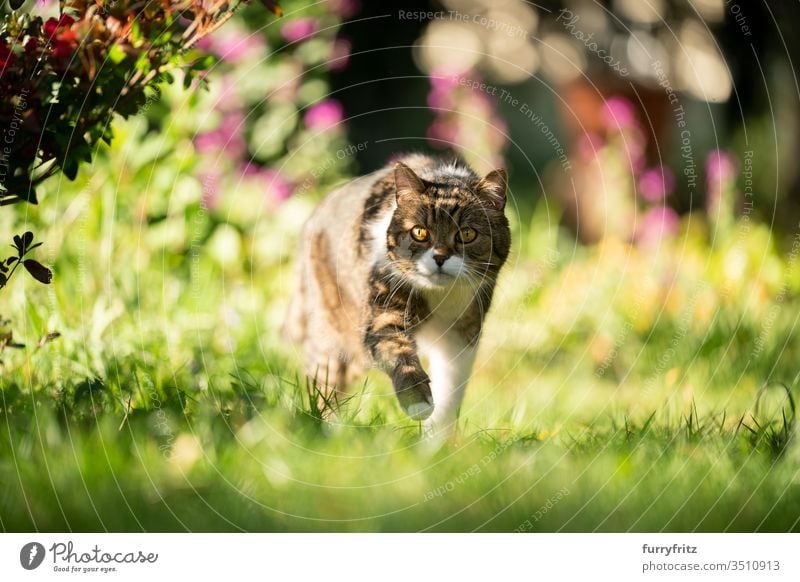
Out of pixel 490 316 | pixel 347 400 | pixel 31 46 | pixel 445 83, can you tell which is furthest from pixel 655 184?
pixel 31 46

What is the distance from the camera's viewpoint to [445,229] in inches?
138

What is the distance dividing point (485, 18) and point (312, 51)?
5.26 feet

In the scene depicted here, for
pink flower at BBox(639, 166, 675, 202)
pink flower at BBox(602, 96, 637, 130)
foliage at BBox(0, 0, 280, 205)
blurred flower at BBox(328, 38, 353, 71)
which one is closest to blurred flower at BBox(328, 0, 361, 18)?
blurred flower at BBox(328, 38, 353, 71)

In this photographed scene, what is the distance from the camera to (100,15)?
9.12ft

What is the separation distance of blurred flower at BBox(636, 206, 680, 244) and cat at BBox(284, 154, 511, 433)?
2611 mm

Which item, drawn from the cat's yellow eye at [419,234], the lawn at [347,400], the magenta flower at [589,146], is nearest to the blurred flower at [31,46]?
the lawn at [347,400]

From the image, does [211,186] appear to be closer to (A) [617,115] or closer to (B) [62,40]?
(B) [62,40]

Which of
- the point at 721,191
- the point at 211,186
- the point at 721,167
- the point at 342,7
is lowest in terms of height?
the point at 721,191

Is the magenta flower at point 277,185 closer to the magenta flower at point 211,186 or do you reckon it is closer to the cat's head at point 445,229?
the magenta flower at point 211,186

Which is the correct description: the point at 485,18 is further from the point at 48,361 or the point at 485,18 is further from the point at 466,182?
the point at 48,361

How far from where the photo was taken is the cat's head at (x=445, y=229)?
344 centimetres

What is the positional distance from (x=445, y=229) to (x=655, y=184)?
3596 mm

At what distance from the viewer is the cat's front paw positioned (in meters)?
3.17

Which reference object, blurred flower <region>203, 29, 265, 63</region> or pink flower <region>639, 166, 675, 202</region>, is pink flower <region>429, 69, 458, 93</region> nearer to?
blurred flower <region>203, 29, 265, 63</region>
